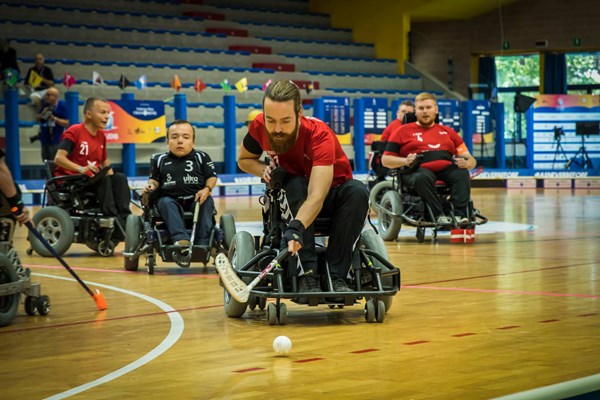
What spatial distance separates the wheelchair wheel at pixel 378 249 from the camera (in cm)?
572

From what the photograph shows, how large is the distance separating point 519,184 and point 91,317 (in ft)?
58.3

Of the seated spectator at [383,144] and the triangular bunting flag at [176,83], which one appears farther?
the triangular bunting flag at [176,83]

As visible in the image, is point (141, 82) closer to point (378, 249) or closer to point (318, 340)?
point (378, 249)

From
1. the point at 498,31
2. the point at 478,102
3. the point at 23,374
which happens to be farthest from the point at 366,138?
the point at 23,374

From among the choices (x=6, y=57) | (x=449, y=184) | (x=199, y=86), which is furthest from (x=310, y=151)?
(x=199, y=86)

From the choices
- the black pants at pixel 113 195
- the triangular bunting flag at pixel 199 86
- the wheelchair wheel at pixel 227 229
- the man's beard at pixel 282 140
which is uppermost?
the triangular bunting flag at pixel 199 86

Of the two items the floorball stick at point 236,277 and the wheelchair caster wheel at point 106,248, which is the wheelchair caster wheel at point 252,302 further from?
the wheelchair caster wheel at point 106,248

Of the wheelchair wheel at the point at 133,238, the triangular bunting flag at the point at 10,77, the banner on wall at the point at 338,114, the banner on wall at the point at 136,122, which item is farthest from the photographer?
the banner on wall at the point at 338,114

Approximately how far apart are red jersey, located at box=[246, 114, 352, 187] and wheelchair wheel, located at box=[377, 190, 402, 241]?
4.78m

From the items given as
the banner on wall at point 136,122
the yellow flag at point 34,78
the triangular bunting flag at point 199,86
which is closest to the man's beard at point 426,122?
the banner on wall at point 136,122

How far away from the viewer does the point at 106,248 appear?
9.57 meters

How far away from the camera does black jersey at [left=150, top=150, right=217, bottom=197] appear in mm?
8125

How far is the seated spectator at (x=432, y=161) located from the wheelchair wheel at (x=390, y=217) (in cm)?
22

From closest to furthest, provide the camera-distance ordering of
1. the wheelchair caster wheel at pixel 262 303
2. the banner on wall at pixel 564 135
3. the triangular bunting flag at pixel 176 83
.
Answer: the wheelchair caster wheel at pixel 262 303 < the triangular bunting flag at pixel 176 83 < the banner on wall at pixel 564 135
